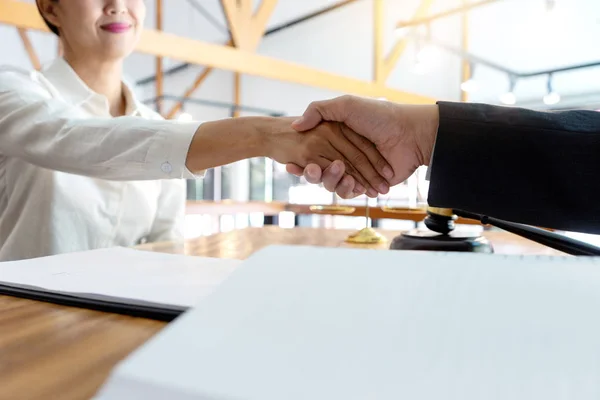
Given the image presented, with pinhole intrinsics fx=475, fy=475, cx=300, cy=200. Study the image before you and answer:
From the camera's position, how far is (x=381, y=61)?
19.3ft

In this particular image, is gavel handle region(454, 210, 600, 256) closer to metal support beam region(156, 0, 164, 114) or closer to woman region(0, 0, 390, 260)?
woman region(0, 0, 390, 260)

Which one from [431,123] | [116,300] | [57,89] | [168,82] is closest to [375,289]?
[116,300]

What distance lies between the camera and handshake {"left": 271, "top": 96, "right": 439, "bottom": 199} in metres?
1.00

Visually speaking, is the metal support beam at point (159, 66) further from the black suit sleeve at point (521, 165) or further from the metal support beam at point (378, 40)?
the black suit sleeve at point (521, 165)

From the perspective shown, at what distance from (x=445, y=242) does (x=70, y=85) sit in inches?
44.0

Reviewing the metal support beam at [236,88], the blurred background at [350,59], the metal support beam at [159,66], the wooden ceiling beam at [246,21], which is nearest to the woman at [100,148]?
the blurred background at [350,59]

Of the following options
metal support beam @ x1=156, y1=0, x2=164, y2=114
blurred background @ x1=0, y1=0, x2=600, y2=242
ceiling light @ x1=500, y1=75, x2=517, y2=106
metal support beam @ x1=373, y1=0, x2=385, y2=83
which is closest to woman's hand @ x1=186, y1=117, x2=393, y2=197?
blurred background @ x1=0, y1=0, x2=600, y2=242

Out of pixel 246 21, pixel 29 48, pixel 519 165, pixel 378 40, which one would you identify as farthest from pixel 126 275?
pixel 29 48

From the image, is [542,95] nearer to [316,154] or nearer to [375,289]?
[316,154]

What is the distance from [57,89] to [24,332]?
3.61ft

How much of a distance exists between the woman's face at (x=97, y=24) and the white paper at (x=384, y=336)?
3.72 ft

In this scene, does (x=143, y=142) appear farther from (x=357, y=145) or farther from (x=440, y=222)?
(x=440, y=222)

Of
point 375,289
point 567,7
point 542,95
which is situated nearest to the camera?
point 375,289

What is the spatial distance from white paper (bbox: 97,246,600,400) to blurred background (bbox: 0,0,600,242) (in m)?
2.49
